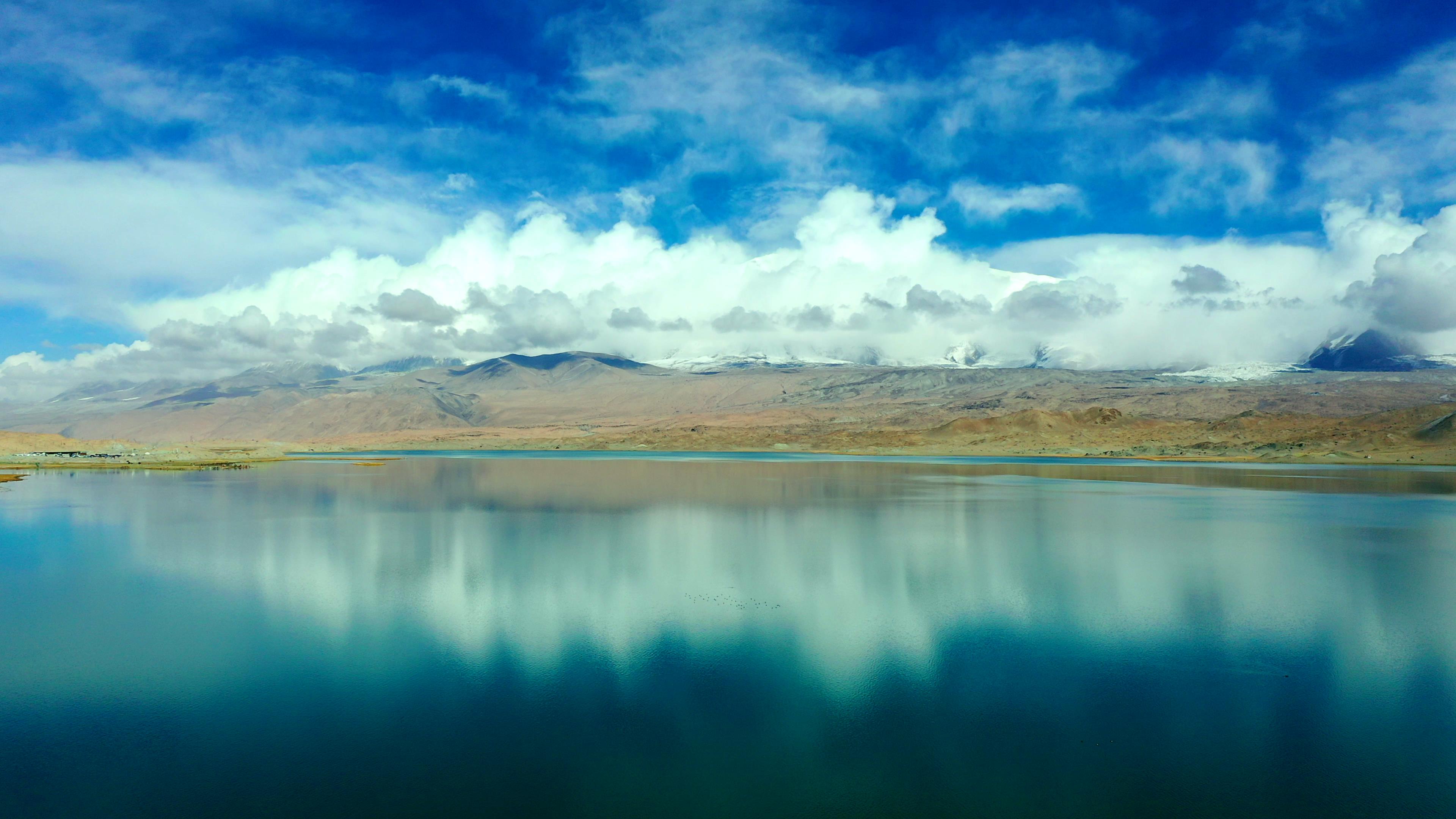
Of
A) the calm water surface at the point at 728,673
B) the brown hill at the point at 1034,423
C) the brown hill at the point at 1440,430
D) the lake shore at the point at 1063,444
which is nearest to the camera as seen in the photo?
the calm water surface at the point at 728,673

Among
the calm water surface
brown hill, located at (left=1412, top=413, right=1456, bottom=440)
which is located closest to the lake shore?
brown hill, located at (left=1412, top=413, right=1456, bottom=440)

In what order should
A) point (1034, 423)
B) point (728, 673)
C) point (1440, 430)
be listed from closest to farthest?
point (728, 673)
point (1440, 430)
point (1034, 423)

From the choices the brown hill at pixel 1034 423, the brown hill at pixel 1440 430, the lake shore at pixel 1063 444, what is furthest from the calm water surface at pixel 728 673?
the brown hill at pixel 1034 423

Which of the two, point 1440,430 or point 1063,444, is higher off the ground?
point 1440,430

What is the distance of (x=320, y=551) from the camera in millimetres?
30609

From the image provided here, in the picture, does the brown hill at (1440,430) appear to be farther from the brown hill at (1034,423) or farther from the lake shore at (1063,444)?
the brown hill at (1034,423)

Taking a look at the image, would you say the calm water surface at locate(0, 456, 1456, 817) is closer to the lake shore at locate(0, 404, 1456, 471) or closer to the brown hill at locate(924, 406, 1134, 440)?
the lake shore at locate(0, 404, 1456, 471)

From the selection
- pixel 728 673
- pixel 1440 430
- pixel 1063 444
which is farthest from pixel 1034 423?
pixel 728 673

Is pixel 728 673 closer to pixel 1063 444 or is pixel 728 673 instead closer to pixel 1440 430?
pixel 1440 430

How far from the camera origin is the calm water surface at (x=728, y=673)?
11273 mm

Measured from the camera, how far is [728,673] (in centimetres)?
1591

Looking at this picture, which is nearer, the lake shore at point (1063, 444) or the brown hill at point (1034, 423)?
the lake shore at point (1063, 444)

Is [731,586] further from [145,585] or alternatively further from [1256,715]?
[145,585]

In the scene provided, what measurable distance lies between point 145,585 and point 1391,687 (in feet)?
98.3
